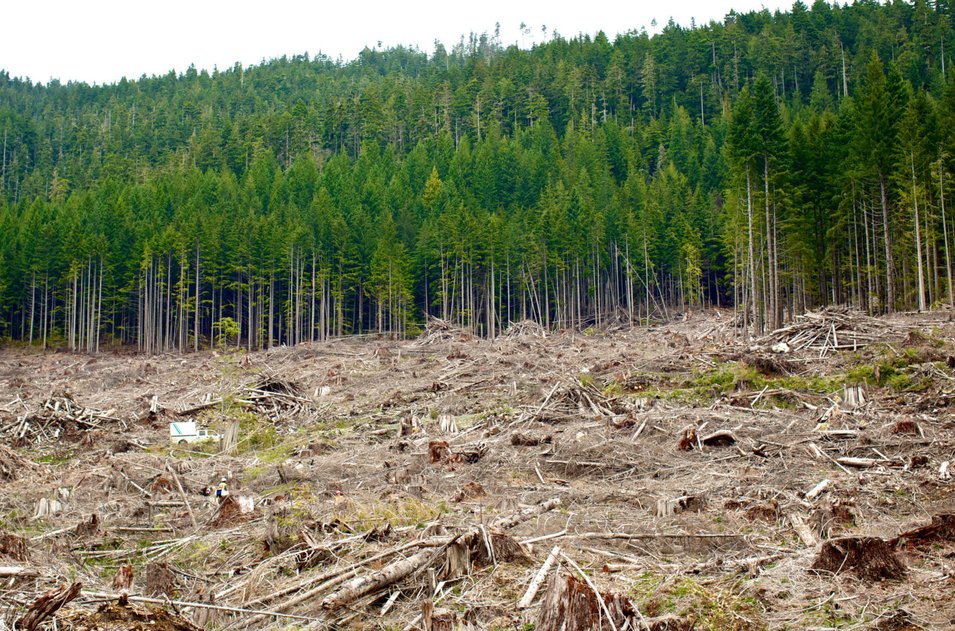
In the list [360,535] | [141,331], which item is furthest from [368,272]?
[360,535]

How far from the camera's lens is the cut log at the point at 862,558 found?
6234 millimetres

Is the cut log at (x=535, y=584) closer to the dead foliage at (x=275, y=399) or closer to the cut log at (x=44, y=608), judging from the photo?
the cut log at (x=44, y=608)

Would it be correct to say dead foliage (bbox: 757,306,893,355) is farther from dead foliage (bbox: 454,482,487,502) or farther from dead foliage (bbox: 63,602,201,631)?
dead foliage (bbox: 63,602,201,631)

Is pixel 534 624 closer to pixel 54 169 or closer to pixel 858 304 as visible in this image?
pixel 858 304

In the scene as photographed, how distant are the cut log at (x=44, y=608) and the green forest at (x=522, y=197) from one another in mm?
33645

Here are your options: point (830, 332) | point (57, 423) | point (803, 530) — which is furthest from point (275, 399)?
point (830, 332)

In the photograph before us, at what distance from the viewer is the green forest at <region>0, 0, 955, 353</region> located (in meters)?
39.2

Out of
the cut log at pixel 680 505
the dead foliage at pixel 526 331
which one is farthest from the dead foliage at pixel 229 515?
the dead foliage at pixel 526 331

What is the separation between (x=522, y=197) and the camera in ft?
263

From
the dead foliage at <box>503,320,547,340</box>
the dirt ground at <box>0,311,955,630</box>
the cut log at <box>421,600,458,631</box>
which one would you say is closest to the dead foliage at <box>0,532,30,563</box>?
the dirt ground at <box>0,311,955,630</box>

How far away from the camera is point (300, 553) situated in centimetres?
764

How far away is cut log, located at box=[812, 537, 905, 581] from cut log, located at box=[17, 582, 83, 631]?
626 centimetres

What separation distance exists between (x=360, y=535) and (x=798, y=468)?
7355mm

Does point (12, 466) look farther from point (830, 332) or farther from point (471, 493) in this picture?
point (830, 332)
